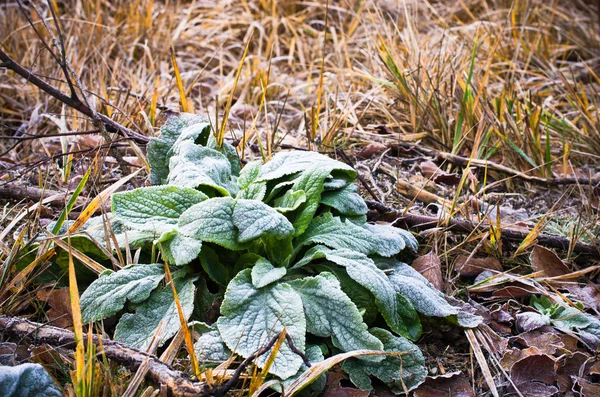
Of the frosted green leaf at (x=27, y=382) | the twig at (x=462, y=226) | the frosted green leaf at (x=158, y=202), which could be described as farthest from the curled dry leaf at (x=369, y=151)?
the frosted green leaf at (x=27, y=382)

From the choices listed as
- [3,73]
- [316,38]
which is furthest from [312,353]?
[316,38]

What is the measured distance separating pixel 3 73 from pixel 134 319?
225 cm

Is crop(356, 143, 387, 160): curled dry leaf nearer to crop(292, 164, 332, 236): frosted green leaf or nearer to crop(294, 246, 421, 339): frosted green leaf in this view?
crop(292, 164, 332, 236): frosted green leaf

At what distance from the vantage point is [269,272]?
1.57 metres

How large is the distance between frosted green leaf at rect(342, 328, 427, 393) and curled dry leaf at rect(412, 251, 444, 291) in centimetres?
33

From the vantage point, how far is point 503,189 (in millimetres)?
2516

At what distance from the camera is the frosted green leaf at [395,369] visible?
148 centimetres

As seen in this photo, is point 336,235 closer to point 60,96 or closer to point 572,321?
point 572,321

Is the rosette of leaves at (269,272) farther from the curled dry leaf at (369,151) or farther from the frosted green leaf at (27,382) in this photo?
the curled dry leaf at (369,151)

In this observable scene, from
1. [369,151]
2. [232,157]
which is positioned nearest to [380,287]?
[232,157]

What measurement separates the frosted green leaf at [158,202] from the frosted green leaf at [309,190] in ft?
0.89

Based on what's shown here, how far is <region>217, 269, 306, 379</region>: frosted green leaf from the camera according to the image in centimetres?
141

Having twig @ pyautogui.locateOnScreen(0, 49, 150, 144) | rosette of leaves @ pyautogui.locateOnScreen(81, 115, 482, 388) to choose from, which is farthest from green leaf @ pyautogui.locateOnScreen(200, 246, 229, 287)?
twig @ pyautogui.locateOnScreen(0, 49, 150, 144)

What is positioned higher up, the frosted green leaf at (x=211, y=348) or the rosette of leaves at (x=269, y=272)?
the rosette of leaves at (x=269, y=272)
